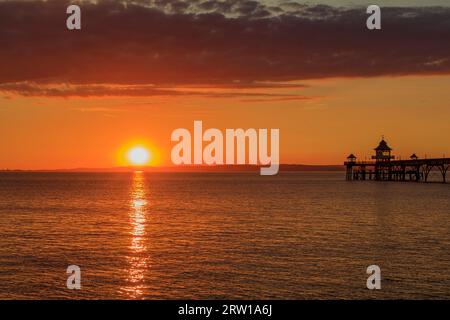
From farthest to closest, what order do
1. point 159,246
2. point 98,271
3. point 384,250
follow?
point 159,246 → point 384,250 → point 98,271

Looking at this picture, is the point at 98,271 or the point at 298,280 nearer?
the point at 298,280

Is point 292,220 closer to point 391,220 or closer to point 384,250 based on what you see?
point 391,220

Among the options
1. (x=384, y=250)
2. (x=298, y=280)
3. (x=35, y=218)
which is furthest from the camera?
(x=35, y=218)

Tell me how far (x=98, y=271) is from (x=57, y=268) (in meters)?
2.58

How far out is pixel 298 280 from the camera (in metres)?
28.5

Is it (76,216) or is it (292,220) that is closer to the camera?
(292,220)
